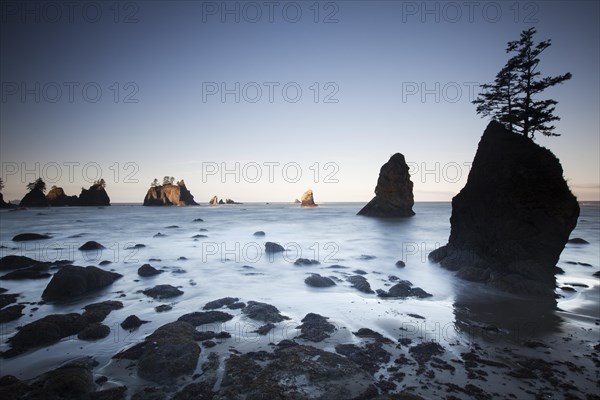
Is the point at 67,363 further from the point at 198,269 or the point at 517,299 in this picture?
the point at 517,299

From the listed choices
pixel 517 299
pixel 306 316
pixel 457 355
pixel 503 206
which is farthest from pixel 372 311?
pixel 503 206

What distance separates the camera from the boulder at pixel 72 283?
12.5 meters

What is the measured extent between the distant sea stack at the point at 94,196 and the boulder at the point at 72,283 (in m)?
143

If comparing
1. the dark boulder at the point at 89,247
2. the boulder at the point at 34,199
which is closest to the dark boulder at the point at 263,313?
the dark boulder at the point at 89,247

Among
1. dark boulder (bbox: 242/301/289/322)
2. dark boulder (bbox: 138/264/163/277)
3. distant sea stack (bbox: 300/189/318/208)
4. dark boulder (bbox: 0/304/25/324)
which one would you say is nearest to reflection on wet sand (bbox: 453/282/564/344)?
dark boulder (bbox: 242/301/289/322)

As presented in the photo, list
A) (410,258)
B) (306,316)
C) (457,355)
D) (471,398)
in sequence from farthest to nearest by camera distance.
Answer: (410,258)
(306,316)
(457,355)
(471,398)

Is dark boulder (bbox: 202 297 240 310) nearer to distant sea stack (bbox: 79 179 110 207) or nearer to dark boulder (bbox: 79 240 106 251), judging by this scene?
dark boulder (bbox: 79 240 106 251)

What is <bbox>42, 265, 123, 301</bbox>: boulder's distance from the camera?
493 inches

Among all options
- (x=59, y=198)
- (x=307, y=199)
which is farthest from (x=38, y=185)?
(x=307, y=199)

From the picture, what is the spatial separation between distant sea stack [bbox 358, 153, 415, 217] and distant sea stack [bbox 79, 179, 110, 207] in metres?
129

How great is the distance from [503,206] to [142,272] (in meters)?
21.6

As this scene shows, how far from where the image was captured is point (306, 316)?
10.8 metres

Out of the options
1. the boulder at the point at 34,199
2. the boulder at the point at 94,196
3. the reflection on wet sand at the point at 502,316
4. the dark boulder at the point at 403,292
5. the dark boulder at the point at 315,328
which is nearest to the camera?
the dark boulder at the point at 315,328

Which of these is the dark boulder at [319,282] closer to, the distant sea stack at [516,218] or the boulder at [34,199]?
the distant sea stack at [516,218]
